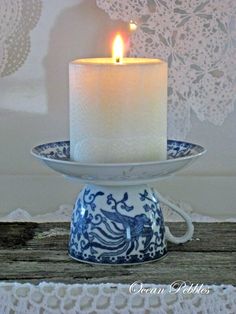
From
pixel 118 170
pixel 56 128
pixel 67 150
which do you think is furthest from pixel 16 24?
pixel 118 170

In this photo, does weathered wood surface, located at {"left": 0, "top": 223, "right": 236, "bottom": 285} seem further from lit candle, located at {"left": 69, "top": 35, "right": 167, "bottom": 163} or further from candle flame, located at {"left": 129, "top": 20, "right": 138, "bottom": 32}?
candle flame, located at {"left": 129, "top": 20, "right": 138, "bottom": 32}

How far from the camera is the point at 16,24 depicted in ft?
3.12

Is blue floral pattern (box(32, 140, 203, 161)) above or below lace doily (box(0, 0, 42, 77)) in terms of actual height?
below

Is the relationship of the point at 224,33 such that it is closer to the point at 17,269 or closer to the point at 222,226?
the point at 222,226

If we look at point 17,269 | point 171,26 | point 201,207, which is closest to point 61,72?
point 171,26

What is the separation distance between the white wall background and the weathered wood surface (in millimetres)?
229

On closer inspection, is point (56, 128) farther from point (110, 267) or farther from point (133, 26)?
point (110, 267)

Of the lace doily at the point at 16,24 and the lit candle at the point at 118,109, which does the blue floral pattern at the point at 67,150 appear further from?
the lace doily at the point at 16,24

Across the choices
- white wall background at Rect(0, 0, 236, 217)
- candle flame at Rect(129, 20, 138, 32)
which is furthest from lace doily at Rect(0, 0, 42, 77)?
candle flame at Rect(129, 20, 138, 32)

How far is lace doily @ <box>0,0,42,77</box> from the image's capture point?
0.95m

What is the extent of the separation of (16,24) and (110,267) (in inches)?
16.2

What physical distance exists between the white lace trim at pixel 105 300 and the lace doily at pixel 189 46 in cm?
38

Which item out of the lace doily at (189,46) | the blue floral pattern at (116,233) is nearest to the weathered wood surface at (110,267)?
the blue floral pattern at (116,233)

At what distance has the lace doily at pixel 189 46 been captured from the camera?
0.93 meters
